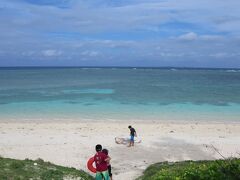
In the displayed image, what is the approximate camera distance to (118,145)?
21.5m

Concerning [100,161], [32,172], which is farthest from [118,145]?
[100,161]

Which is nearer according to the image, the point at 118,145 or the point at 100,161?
the point at 100,161

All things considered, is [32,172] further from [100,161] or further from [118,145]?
[118,145]

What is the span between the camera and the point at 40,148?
20.6 meters

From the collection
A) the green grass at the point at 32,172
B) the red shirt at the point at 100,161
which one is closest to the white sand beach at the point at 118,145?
the green grass at the point at 32,172

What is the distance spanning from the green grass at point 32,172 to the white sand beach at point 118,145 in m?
3.09

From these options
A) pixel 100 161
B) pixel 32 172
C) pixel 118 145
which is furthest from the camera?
pixel 118 145

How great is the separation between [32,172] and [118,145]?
32.2 feet

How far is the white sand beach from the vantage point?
1873cm

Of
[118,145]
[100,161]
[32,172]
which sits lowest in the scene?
[118,145]

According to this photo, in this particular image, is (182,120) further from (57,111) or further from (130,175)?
(130,175)

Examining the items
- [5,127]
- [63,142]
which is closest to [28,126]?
[5,127]

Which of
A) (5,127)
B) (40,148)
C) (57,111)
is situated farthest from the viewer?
(57,111)

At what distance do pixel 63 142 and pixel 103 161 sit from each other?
11.9 metres
